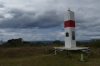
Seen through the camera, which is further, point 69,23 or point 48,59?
point 69,23

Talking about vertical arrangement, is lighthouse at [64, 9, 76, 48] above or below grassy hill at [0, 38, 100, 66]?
above

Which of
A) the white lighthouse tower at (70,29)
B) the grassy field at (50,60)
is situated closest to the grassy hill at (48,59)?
the grassy field at (50,60)

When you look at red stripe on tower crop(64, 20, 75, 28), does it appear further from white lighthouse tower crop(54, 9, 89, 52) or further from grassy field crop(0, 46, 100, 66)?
grassy field crop(0, 46, 100, 66)

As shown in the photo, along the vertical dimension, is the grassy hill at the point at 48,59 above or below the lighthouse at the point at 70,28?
below

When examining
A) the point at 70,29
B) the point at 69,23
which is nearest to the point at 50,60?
the point at 70,29

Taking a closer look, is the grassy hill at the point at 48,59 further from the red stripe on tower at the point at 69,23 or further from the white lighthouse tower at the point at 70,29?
the red stripe on tower at the point at 69,23

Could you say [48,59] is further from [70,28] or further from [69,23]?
[69,23]

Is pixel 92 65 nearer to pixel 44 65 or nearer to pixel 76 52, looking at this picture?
pixel 44 65

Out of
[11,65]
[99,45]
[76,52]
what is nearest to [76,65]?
[11,65]

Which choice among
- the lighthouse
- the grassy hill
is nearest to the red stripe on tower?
the lighthouse

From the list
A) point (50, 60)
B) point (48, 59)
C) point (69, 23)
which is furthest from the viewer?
point (69, 23)

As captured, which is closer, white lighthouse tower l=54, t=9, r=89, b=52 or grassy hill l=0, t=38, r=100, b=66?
grassy hill l=0, t=38, r=100, b=66

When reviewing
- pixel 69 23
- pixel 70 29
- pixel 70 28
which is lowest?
pixel 70 29

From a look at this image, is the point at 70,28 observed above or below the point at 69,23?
below
